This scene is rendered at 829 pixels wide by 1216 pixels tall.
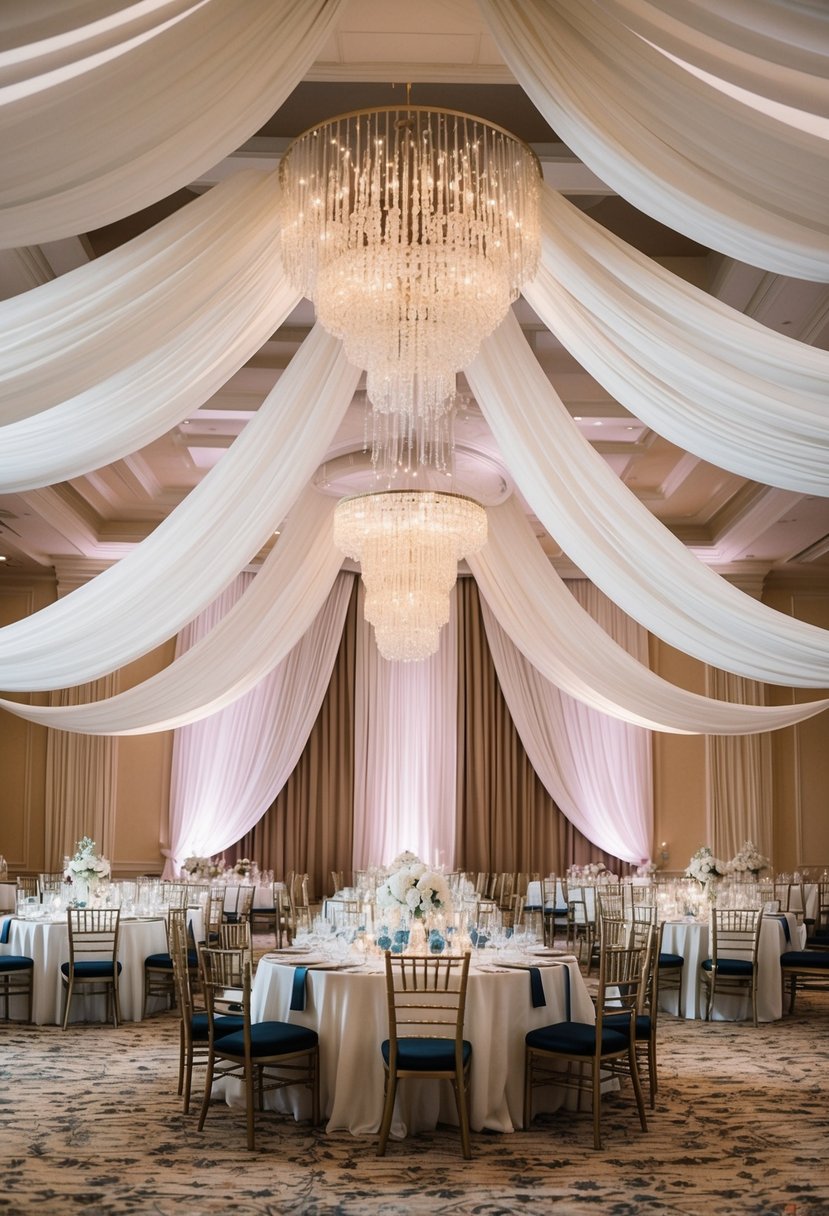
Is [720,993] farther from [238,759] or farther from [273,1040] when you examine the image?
[238,759]

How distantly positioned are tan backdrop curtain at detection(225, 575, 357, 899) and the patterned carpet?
7.24 m

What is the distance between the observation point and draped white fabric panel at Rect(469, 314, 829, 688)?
19.0 ft

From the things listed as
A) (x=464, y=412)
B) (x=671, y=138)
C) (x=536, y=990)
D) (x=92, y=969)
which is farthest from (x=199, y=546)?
(x=92, y=969)

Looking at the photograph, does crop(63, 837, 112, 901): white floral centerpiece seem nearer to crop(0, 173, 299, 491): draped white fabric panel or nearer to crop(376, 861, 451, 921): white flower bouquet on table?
crop(376, 861, 451, 921): white flower bouquet on table

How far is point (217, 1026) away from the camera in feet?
20.5

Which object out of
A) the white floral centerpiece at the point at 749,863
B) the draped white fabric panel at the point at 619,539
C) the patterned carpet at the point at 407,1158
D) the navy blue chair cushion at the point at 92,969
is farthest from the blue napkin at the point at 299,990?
the white floral centerpiece at the point at 749,863

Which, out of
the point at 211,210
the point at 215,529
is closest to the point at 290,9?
the point at 211,210

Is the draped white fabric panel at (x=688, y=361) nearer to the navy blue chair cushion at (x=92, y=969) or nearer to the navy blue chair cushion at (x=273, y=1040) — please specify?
the navy blue chair cushion at (x=273, y=1040)

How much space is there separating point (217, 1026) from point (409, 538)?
11.7 feet

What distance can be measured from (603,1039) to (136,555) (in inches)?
139

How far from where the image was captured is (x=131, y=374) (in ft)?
16.0

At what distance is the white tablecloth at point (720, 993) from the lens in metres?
9.56

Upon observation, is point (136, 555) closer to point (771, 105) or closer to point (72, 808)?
point (771, 105)

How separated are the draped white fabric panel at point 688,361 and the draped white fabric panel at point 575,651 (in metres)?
2.64
